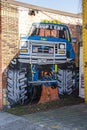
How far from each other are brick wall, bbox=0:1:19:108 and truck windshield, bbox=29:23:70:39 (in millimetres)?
794

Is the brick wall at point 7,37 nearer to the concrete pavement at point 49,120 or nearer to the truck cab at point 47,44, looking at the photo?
the truck cab at point 47,44

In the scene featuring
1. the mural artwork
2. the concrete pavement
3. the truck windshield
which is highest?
the truck windshield

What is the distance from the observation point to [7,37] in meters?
10.2

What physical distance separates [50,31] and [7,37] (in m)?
2.10

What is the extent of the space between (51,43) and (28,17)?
1487mm

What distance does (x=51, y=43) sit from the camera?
453 inches

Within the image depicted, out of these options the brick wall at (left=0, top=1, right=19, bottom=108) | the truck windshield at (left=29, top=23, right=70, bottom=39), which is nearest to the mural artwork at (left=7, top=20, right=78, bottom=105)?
the truck windshield at (left=29, top=23, right=70, bottom=39)

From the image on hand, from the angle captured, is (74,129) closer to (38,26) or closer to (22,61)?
(22,61)

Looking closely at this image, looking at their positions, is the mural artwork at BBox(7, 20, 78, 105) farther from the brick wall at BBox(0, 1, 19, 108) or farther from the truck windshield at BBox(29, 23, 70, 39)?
the brick wall at BBox(0, 1, 19, 108)

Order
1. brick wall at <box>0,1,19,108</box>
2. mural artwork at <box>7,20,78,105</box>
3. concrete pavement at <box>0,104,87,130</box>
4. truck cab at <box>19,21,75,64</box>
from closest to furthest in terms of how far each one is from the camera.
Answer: concrete pavement at <box>0,104,87,130</box>
brick wall at <box>0,1,19,108</box>
mural artwork at <box>7,20,78,105</box>
truck cab at <box>19,21,75,64</box>

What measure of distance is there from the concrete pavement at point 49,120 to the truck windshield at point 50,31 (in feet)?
10.3

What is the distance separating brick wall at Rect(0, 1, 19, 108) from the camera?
33.0 feet

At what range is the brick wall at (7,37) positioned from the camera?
1006cm

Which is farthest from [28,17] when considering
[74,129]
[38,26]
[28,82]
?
[74,129]
